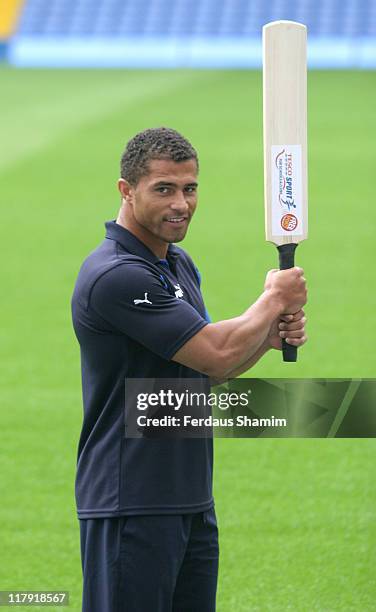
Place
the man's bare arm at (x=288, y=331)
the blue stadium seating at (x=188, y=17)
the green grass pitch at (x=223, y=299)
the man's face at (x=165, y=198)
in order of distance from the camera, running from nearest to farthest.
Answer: the man's face at (x=165, y=198)
the man's bare arm at (x=288, y=331)
the green grass pitch at (x=223, y=299)
the blue stadium seating at (x=188, y=17)

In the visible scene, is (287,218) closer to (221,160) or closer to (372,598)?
(372,598)

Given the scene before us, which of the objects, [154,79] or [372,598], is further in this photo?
[154,79]

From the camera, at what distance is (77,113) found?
1944 cm

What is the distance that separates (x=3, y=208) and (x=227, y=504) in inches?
312

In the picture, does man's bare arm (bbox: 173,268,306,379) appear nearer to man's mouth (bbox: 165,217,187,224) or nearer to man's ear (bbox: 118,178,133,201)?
man's mouth (bbox: 165,217,187,224)

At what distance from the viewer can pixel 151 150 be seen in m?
3.51

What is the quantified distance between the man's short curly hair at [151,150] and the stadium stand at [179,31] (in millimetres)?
23063

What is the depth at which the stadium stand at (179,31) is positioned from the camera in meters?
26.9

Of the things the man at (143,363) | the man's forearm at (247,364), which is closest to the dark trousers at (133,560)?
the man at (143,363)

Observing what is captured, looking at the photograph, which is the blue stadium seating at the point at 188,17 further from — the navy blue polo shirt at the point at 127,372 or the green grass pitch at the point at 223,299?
the navy blue polo shirt at the point at 127,372

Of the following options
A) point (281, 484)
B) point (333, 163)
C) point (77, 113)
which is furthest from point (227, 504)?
point (77, 113)

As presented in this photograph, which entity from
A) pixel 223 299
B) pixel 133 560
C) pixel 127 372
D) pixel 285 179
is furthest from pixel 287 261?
pixel 223 299

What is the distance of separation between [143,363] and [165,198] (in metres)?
0.47

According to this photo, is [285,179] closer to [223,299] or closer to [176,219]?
[176,219]
